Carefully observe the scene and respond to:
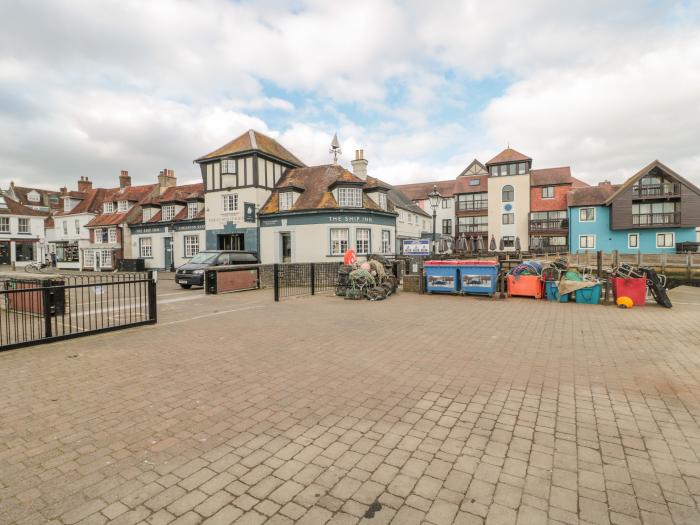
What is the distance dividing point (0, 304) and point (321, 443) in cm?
1320

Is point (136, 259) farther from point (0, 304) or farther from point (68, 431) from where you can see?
point (68, 431)

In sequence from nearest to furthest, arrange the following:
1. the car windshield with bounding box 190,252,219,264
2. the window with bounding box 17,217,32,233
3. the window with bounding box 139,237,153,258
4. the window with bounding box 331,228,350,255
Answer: the car windshield with bounding box 190,252,219,264, the window with bounding box 331,228,350,255, the window with bounding box 139,237,153,258, the window with bounding box 17,217,32,233

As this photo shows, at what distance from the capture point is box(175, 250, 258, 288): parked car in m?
18.0

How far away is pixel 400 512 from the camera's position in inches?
99.7

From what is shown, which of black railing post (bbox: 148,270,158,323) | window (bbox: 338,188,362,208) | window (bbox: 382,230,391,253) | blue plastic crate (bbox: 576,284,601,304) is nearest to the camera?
black railing post (bbox: 148,270,158,323)

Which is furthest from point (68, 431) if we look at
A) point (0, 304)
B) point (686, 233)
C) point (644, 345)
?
point (686, 233)

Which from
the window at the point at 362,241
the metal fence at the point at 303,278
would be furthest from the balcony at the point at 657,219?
the metal fence at the point at 303,278

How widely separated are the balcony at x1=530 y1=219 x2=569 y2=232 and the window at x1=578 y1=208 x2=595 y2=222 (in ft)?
4.60

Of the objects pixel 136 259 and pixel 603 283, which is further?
pixel 136 259

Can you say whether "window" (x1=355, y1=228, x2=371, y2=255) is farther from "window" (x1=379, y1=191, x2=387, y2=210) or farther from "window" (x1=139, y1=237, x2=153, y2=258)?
"window" (x1=139, y1=237, x2=153, y2=258)

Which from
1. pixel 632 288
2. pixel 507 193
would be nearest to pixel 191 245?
pixel 632 288

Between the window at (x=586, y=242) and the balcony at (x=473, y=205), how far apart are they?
1146 centimetres

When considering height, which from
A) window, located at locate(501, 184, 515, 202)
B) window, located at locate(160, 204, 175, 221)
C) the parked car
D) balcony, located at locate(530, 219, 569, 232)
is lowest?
the parked car

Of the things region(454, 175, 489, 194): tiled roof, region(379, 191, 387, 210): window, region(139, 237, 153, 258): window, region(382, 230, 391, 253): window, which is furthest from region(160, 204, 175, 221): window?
region(454, 175, 489, 194): tiled roof
